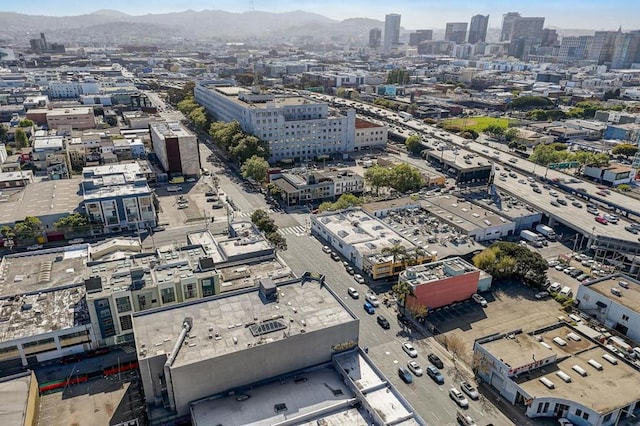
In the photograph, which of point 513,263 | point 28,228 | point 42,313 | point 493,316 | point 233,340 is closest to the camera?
point 233,340

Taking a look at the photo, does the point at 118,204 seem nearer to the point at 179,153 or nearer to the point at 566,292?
the point at 179,153

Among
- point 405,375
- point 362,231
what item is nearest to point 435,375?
point 405,375

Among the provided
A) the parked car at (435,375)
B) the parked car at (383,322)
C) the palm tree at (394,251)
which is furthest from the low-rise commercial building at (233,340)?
the palm tree at (394,251)

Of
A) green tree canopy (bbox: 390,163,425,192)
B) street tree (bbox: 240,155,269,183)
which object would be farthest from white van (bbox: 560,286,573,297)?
street tree (bbox: 240,155,269,183)

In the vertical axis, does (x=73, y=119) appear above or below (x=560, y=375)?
above

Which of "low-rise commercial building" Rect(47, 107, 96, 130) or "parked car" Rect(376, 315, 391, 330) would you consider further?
"low-rise commercial building" Rect(47, 107, 96, 130)

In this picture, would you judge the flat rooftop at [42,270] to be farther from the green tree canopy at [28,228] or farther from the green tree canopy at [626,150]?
the green tree canopy at [626,150]

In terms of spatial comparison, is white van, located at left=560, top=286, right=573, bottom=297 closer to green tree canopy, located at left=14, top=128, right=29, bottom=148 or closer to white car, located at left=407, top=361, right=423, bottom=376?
white car, located at left=407, top=361, right=423, bottom=376
